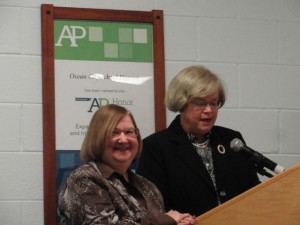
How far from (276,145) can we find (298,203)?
148cm

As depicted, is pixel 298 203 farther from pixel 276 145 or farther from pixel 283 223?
pixel 276 145

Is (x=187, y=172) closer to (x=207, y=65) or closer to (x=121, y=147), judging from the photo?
(x=121, y=147)

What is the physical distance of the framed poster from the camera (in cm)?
278

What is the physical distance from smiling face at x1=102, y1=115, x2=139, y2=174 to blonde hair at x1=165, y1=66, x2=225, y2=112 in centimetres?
41

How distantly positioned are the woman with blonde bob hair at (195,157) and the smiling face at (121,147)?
286 mm

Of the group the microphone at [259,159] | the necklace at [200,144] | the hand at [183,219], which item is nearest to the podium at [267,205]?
the hand at [183,219]

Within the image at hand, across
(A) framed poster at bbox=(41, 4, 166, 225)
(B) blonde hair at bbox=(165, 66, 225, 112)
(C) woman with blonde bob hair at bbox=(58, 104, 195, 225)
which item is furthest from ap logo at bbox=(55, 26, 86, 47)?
(C) woman with blonde bob hair at bbox=(58, 104, 195, 225)

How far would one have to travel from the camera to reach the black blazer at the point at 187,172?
220 centimetres

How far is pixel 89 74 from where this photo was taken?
2873mm

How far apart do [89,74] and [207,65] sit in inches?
24.4

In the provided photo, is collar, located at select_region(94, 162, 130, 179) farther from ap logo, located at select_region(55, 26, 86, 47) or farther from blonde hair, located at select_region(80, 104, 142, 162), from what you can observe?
ap logo, located at select_region(55, 26, 86, 47)

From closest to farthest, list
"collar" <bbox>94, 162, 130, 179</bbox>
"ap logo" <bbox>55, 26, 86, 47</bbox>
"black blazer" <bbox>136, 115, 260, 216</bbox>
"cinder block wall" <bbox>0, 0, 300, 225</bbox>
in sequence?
1. "collar" <bbox>94, 162, 130, 179</bbox>
2. "black blazer" <bbox>136, 115, 260, 216</bbox>
3. "cinder block wall" <bbox>0, 0, 300, 225</bbox>
4. "ap logo" <bbox>55, 26, 86, 47</bbox>

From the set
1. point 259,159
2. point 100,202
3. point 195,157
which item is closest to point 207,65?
point 195,157

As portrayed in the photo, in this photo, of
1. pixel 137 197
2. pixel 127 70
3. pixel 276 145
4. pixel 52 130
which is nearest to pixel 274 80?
pixel 276 145
